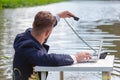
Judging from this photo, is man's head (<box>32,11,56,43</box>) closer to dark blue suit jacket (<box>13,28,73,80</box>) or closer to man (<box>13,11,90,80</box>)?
man (<box>13,11,90,80</box>)

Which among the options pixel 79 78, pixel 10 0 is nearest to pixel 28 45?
pixel 79 78

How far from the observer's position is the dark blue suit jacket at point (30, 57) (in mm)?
3926

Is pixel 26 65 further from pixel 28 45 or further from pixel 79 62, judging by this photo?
pixel 79 62

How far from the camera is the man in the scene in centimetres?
390

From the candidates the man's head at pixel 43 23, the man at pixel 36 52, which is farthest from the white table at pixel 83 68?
the man's head at pixel 43 23

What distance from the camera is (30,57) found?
12.9 feet

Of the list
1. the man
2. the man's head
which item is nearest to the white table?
the man

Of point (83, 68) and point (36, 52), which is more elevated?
point (36, 52)

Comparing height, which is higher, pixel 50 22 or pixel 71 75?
pixel 50 22

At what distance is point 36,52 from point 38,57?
1.8 inches

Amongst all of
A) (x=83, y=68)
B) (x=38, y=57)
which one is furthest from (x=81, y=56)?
(x=38, y=57)

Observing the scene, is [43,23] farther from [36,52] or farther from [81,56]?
[81,56]

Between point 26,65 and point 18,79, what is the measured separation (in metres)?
0.15

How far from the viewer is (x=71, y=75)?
8.48 metres
